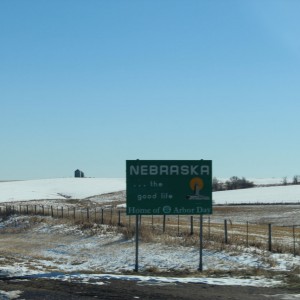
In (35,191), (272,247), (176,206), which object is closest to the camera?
(176,206)

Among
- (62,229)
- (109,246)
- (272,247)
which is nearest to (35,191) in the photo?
(62,229)

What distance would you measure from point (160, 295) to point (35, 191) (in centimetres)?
10775

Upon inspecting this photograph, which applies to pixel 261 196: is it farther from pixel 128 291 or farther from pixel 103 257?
pixel 128 291

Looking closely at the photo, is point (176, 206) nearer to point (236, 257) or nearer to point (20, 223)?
point (236, 257)

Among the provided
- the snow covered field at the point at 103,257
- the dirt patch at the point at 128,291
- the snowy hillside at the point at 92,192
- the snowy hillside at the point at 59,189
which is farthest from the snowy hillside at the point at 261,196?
the dirt patch at the point at 128,291

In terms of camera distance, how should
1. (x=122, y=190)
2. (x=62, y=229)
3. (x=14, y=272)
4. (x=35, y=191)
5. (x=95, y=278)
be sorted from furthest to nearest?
(x=122, y=190)
(x=35, y=191)
(x=62, y=229)
(x=14, y=272)
(x=95, y=278)

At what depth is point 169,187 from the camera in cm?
1994

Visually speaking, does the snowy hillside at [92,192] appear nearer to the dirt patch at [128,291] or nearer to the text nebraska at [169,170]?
the text nebraska at [169,170]

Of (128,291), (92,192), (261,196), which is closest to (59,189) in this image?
(92,192)

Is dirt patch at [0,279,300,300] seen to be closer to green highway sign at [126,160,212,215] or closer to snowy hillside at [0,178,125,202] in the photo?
green highway sign at [126,160,212,215]

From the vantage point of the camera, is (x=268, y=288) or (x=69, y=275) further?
(x=69, y=275)

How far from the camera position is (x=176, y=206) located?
65.4 ft

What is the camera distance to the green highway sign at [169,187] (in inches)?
774

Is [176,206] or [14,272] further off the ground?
[176,206]
